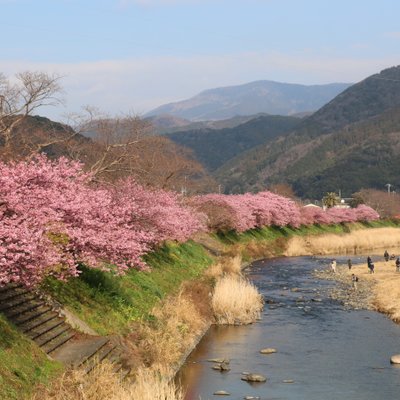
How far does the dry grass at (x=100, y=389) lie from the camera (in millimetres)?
18125

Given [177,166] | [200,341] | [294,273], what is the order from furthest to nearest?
[177,166]
[294,273]
[200,341]

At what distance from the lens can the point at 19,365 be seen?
65.5ft

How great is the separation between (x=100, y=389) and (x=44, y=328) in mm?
6115

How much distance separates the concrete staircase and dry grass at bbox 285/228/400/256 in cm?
6369

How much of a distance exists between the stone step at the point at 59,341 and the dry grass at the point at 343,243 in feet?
210

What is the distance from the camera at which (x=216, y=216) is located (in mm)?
81938

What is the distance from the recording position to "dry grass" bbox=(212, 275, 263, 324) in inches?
1534

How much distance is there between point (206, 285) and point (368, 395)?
19.1 meters

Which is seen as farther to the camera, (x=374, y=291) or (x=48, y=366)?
(x=374, y=291)

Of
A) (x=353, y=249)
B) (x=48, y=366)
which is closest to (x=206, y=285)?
(x=48, y=366)

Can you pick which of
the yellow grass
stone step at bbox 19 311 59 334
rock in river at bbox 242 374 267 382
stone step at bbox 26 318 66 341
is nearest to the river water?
rock in river at bbox 242 374 267 382

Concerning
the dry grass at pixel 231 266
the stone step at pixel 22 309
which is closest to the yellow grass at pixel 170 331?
the stone step at pixel 22 309

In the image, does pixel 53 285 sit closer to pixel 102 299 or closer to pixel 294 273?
pixel 102 299

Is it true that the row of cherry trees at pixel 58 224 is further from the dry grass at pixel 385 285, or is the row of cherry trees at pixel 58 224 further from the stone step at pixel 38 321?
the dry grass at pixel 385 285
